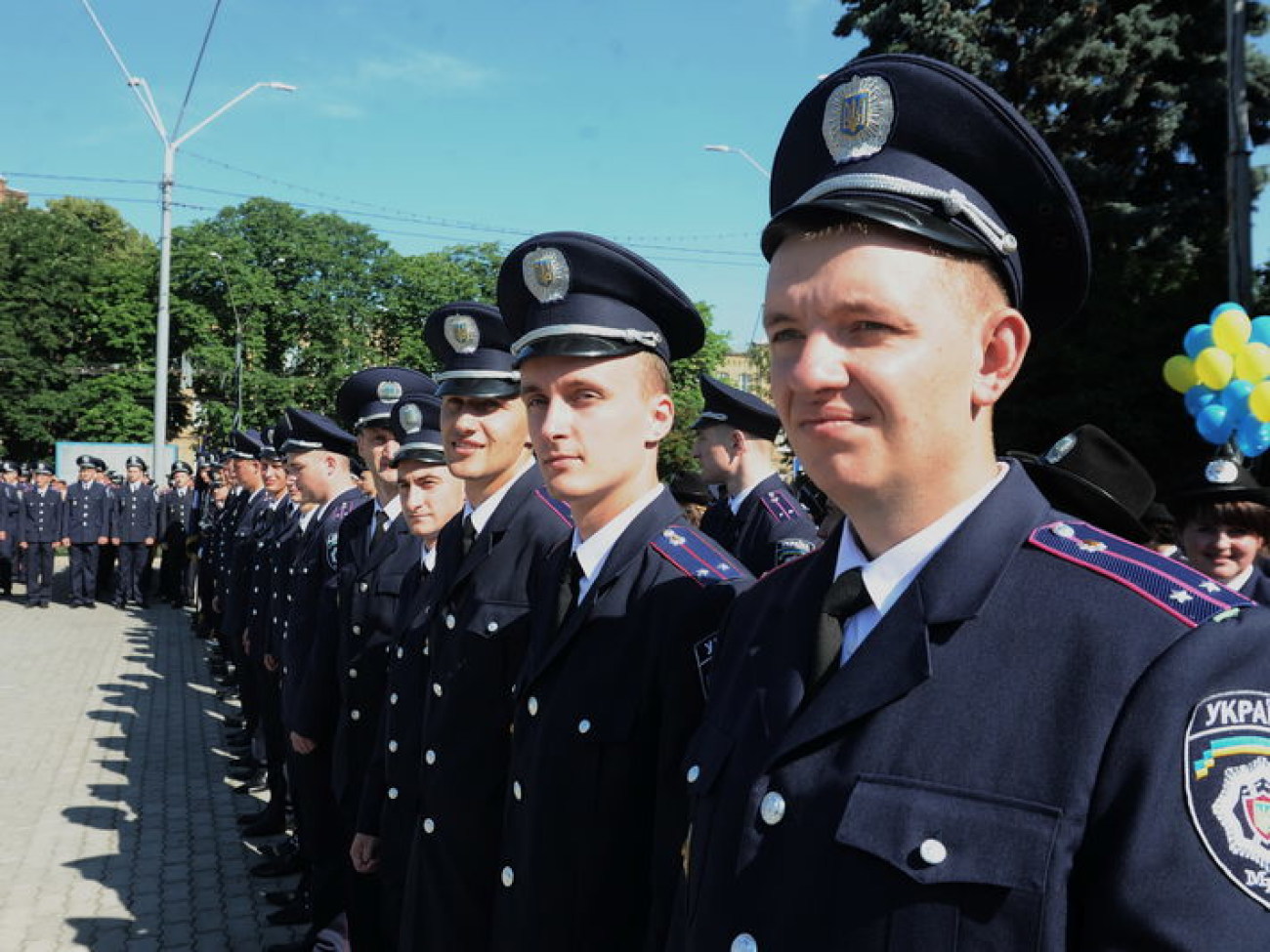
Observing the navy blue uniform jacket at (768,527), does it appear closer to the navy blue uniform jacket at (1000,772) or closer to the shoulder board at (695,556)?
the shoulder board at (695,556)

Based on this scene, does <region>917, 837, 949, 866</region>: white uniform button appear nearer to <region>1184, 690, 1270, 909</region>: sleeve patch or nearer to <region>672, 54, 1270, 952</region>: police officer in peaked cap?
<region>672, 54, 1270, 952</region>: police officer in peaked cap

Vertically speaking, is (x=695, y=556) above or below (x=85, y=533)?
above

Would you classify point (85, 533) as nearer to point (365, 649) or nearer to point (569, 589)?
point (365, 649)

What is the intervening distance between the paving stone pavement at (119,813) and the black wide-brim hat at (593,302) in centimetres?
394

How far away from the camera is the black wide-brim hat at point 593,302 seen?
256 centimetres

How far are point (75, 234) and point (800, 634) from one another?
47.1 meters

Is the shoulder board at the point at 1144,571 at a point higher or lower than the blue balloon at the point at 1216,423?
lower

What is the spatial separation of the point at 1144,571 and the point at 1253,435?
19.8 feet

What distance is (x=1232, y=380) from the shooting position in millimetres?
6707

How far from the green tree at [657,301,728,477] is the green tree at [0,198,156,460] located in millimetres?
20104

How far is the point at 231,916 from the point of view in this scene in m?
5.43

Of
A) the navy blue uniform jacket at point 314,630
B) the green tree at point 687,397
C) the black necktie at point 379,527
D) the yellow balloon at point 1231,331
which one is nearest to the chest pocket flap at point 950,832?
the black necktie at point 379,527

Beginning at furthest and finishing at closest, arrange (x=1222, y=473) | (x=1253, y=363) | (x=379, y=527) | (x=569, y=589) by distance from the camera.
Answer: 1. (x=1253, y=363)
2. (x=379, y=527)
3. (x=1222, y=473)
4. (x=569, y=589)

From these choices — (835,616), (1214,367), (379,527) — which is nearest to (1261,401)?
(1214,367)
